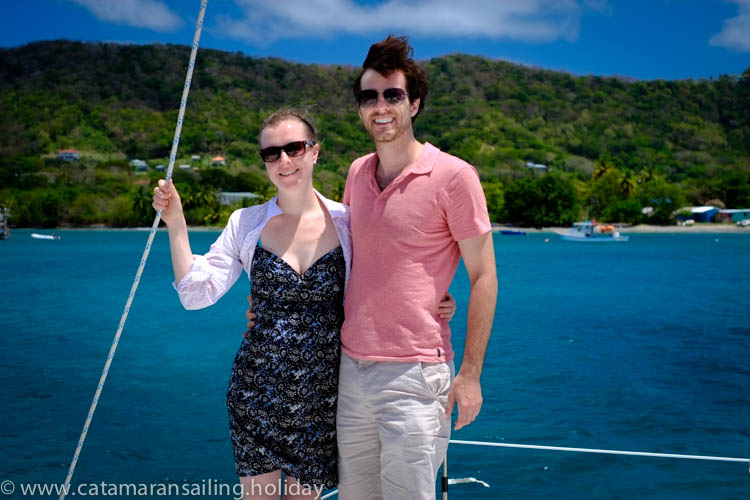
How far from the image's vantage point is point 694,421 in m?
10.9

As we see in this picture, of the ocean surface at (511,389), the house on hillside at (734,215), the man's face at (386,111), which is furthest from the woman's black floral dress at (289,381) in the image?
the house on hillside at (734,215)

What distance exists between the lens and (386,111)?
8.08ft

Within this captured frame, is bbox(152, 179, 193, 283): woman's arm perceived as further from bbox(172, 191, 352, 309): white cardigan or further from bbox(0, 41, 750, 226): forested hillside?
bbox(0, 41, 750, 226): forested hillside

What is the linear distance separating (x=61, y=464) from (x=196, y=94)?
124804 mm

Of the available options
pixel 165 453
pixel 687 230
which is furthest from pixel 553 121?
pixel 165 453

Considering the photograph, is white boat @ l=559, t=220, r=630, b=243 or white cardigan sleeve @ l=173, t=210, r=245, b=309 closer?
white cardigan sleeve @ l=173, t=210, r=245, b=309

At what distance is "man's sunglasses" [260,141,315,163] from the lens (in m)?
2.58

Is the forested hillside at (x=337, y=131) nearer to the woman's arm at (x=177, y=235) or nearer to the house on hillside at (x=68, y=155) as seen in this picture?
the house on hillside at (x=68, y=155)

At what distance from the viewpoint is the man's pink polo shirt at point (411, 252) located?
2.39m

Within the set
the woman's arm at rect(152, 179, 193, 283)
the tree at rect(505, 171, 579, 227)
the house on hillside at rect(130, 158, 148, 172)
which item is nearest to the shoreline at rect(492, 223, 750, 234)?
the tree at rect(505, 171, 579, 227)

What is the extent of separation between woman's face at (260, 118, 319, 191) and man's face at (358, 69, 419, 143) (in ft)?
0.97

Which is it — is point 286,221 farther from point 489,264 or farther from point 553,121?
point 553,121

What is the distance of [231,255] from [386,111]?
854 millimetres

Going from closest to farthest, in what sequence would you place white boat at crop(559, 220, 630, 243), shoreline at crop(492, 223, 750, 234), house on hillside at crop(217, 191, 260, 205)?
white boat at crop(559, 220, 630, 243)
shoreline at crop(492, 223, 750, 234)
house on hillside at crop(217, 191, 260, 205)
